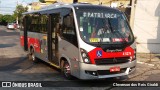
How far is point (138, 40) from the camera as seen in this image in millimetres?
20016

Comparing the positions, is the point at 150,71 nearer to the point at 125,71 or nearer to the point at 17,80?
the point at 125,71

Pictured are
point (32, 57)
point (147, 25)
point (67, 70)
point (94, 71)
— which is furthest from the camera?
point (147, 25)

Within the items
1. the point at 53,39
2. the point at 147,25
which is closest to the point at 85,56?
the point at 53,39

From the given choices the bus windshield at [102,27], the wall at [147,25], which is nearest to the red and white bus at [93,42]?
the bus windshield at [102,27]

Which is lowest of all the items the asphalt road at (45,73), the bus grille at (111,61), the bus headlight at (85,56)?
the asphalt road at (45,73)

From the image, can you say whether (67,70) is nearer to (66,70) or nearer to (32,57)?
(66,70)

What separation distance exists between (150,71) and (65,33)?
14.5ft

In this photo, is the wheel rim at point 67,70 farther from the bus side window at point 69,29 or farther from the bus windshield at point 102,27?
the bus windshield at point 102,27

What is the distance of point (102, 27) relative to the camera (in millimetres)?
9312

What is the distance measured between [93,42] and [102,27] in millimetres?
675

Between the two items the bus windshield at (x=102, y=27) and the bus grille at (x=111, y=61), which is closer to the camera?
the bus grille at (x=111, y=61)

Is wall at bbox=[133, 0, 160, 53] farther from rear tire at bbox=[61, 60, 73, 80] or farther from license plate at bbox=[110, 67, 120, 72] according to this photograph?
license plate at bbox=[110, 67, 120, 72]

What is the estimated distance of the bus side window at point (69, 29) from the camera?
9.31 meters

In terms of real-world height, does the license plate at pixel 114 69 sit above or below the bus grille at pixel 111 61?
below
